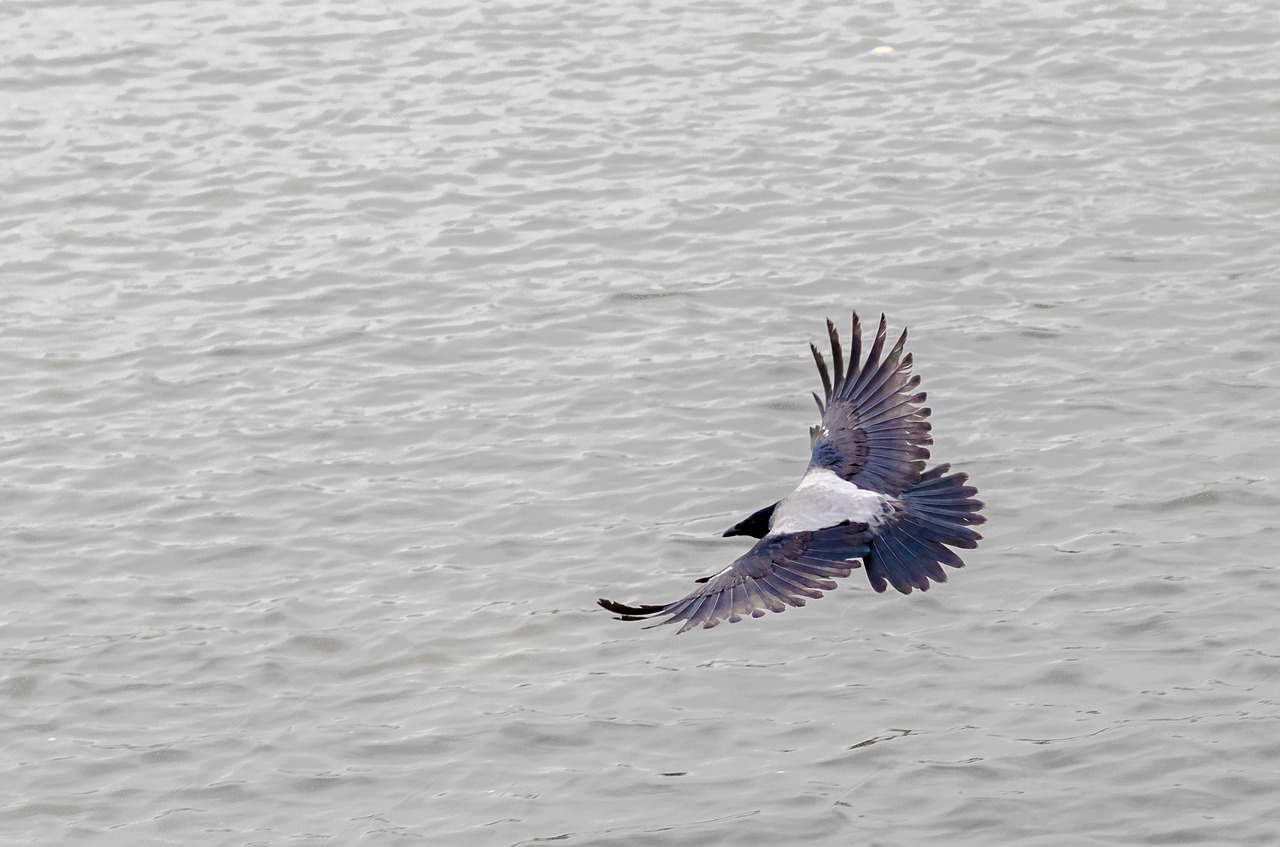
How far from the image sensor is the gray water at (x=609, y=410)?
6.72 meters

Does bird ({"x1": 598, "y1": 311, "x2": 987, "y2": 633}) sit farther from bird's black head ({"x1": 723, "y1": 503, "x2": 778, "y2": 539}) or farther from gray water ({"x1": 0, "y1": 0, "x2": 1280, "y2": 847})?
gray water ({"x1": 0, "y1": 0, "x2": 1280, "y2": 847})

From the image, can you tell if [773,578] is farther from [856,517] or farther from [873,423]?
[873,423]

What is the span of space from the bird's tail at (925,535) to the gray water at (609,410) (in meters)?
0.73

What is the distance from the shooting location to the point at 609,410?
9.21 m

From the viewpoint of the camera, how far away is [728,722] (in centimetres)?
692

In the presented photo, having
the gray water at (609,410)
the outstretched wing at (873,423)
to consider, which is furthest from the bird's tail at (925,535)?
the gray water at (609,410)

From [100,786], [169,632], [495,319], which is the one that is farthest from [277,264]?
[100,786]

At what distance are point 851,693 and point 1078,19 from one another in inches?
324

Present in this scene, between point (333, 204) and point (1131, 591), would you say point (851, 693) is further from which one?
point (333, 204)

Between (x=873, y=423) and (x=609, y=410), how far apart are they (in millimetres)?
2311

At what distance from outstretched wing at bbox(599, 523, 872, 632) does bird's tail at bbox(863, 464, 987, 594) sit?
88mm

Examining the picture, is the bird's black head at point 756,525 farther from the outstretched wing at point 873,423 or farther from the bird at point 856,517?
the outstretched wing at point 873,423

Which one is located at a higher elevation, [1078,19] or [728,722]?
[1078,19]

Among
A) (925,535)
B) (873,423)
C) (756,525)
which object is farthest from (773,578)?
(873,423)
